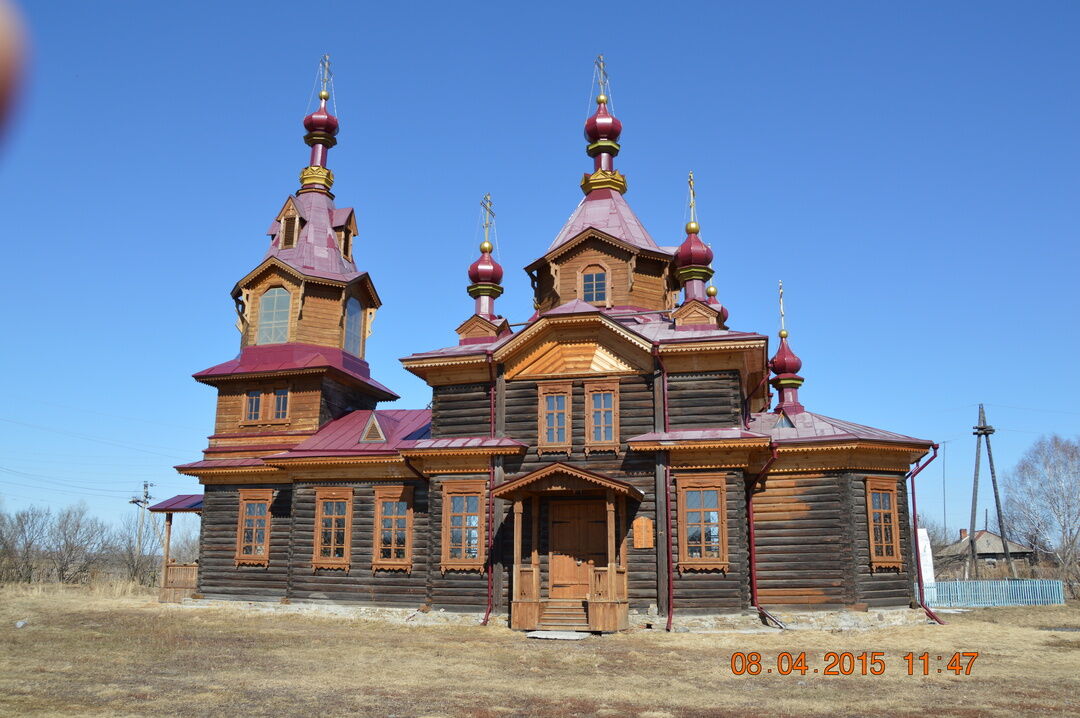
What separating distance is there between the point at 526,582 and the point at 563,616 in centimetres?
115

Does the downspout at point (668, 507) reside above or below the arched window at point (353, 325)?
below

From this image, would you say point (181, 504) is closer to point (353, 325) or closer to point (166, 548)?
point (166, 548)

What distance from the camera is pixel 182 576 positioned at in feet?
93.4

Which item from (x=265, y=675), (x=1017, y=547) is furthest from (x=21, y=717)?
(x=1017, y=547)

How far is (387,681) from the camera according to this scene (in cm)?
1349

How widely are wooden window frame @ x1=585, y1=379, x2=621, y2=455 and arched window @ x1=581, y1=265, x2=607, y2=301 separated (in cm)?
422

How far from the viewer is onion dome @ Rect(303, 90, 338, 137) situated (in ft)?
110

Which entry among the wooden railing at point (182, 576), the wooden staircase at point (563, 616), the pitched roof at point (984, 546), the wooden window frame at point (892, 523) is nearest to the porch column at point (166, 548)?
the wooden railing at point (182, 576)

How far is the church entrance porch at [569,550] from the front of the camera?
20.5 m

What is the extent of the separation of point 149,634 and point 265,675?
22.2 feet
